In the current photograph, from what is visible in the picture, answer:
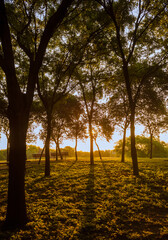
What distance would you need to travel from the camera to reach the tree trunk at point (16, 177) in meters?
5.38

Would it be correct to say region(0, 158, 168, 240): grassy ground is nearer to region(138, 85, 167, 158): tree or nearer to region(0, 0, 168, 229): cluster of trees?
region(0, 0, 168, 229): cluster of trees

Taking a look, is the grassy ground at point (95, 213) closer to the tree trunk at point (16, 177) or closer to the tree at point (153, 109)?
the tree trunk at point (16, 177)

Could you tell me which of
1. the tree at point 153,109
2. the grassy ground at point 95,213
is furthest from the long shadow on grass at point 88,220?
the tree at point 153,109

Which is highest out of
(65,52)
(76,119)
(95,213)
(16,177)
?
(65,52)

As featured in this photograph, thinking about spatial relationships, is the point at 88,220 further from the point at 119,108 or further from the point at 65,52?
the point at 119,108

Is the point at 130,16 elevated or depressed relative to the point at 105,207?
elevated

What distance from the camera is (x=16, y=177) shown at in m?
5.40

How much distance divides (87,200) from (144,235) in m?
3.74

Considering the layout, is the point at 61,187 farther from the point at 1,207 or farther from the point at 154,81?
the point at 154,81

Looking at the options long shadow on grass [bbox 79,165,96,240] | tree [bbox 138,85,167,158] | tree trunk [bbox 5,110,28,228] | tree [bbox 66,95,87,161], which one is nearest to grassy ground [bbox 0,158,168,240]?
long shadow on grass [bbox 79,165,96,240]

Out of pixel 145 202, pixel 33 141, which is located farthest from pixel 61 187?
pixel 33 141

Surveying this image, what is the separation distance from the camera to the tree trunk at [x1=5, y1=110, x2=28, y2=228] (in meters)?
5.38

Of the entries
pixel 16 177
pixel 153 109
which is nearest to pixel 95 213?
pixel 16 177

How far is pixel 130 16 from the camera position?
14664mm
